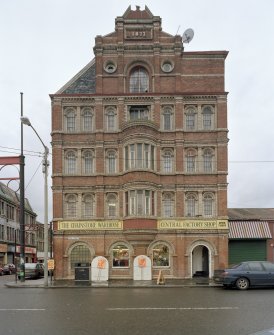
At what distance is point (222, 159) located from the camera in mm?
32781

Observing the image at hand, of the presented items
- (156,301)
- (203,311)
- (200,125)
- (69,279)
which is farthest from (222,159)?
(203,311)

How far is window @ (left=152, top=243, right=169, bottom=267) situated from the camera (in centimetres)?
3241

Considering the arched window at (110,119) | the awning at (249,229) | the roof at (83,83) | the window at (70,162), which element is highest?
the roof at (83,83)

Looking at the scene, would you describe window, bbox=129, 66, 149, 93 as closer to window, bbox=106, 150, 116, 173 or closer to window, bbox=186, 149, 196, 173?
window, bbox=106, 150, 116, 173

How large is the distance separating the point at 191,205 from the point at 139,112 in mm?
→ 7671

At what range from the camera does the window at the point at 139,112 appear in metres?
33.7

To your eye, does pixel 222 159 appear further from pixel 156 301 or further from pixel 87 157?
pixel 156 301

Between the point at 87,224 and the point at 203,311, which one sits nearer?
the point at 203,311

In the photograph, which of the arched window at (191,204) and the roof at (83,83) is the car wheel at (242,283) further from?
the roof at (83,83)

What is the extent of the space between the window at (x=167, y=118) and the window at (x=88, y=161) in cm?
559

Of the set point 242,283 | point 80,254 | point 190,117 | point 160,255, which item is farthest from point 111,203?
point 242,283

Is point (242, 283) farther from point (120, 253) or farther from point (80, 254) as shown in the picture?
point (80, 254)

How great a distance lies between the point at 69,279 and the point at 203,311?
19350 mm

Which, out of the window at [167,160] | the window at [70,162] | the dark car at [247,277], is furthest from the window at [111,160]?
the dark car at [247,277]
